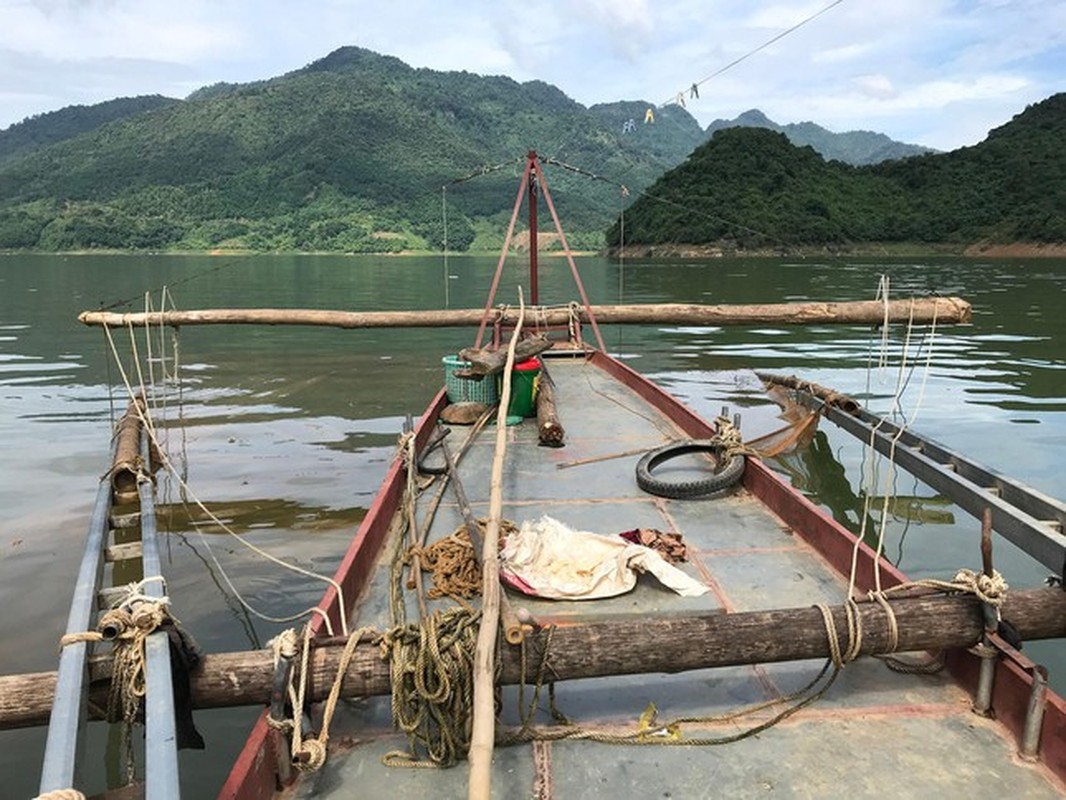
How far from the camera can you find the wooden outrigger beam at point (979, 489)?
4.45 meters

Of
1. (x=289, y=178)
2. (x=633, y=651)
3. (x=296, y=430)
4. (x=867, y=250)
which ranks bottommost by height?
(x=296, y=430)

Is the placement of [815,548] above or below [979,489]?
below

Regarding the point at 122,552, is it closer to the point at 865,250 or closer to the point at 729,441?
the point at 729,441

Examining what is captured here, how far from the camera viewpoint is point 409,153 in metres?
162

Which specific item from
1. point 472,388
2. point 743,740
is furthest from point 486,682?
point 472,388

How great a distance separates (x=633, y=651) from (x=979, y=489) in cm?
379

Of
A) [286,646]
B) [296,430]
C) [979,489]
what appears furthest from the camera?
[296,430]

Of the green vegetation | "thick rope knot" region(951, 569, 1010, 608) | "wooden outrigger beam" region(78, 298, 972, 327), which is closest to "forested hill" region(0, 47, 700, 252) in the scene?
the green vegetation

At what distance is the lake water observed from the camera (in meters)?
5.91

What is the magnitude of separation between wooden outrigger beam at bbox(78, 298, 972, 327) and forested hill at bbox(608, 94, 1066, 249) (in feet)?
171

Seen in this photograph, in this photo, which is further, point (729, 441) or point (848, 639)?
point (729, 441)

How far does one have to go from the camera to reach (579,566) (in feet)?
13.7

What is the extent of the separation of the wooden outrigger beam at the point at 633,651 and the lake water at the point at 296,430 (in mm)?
1213

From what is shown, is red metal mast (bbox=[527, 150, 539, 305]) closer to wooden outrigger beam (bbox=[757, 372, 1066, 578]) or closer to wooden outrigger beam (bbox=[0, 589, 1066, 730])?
wooden outrigger beam (bbox=[757, 372, 1066, 578])
